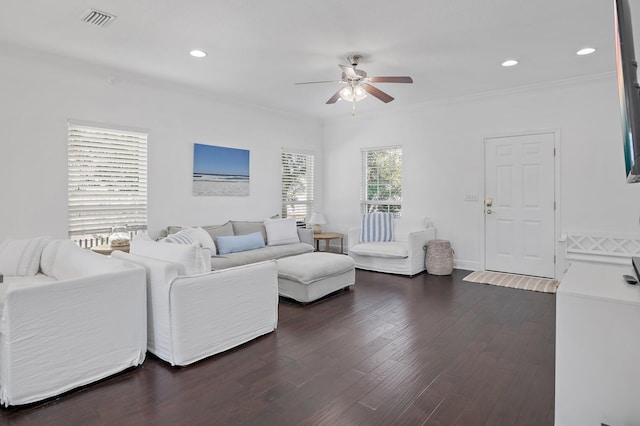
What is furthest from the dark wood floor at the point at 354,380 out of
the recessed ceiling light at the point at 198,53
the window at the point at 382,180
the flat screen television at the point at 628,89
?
the window at the point at 382,180

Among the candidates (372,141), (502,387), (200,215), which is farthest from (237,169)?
(502,387)

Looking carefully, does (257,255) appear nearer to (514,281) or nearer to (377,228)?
(377,228)

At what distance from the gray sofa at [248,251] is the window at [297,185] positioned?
93 centimetres

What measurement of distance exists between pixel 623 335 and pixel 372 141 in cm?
537

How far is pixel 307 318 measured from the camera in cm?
354

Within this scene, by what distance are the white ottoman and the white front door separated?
247 cm

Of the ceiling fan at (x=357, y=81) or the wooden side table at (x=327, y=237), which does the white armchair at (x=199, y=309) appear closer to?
the ceiling fan at (x=357, y=81)

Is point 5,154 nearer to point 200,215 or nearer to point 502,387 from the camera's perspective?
point 200,215

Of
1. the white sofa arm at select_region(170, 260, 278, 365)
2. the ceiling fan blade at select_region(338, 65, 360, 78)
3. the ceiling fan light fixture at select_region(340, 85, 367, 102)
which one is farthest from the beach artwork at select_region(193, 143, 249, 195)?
the white sofa arm at select_region(170, 260, 278, 365)

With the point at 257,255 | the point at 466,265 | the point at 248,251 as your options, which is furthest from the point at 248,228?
the point at 466,265

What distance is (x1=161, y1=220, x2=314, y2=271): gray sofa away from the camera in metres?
4.32

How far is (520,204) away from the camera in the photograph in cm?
516

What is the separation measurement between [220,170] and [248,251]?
136 centimetres

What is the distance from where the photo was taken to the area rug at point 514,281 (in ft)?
14.8
